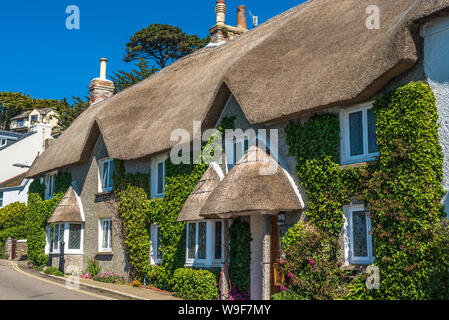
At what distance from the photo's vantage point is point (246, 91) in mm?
13109

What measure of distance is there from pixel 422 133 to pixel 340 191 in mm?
2211

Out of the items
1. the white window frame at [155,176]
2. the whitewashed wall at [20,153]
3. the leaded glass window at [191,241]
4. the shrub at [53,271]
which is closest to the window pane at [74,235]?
the shrub at [53,271]

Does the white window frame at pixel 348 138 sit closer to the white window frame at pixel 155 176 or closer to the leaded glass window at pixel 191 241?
the leaded glass window at pixel 191 241

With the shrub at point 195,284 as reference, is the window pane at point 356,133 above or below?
above

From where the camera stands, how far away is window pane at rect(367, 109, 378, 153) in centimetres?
1077

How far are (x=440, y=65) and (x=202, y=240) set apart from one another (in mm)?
8215

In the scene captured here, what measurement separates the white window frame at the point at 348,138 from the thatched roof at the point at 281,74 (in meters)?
0.37

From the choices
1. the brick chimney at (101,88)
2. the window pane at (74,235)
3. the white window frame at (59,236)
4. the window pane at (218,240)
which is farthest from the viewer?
the brick chimney at (101,88)

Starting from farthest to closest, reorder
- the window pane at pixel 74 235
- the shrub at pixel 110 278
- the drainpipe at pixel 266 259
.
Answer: the window pane at pixel 74 235 → the shrub at pixel 110 278 → the drainpipe at pixel 266 259

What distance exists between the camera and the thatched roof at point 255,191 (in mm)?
11484

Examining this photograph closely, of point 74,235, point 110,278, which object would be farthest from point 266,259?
point 74,235

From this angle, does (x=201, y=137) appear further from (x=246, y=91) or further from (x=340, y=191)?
(x=340, y=191)
